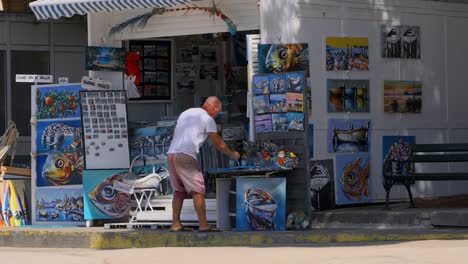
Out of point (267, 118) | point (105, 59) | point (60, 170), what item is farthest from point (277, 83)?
point (60, 170)

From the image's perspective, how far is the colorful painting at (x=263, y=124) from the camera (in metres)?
13.3

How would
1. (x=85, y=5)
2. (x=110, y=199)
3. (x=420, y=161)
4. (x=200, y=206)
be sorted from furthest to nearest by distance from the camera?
1. (x=110, y=199)
2. (x=420, y=161)
3. (x=85, y=5)
4. (x=200, y=206)

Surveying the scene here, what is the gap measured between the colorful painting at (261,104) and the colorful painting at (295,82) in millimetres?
321

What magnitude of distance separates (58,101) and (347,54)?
385 cm

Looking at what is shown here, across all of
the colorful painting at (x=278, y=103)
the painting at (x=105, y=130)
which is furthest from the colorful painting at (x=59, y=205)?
the colorful painting at (x=278, y=103)

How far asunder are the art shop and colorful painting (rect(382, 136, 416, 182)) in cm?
2

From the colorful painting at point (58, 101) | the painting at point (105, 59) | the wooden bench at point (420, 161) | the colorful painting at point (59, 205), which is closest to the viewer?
the wooden bench at point (420, 161)

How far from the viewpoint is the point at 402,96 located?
14617mm

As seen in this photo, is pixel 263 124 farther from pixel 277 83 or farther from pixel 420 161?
pixel 420 161

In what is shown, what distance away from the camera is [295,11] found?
1370 cm

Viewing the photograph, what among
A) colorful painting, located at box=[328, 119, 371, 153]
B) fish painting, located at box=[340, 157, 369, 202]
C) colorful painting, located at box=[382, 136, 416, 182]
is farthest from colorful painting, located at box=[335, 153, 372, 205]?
colorful painting, located at box=[382, 136, 416, 182]

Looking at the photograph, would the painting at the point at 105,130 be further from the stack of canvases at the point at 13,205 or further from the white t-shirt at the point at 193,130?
the white t-shirt at the point at 193,130

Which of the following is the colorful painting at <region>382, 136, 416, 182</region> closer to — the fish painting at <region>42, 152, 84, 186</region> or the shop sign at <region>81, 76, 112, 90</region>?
the shop sign at <region>81, 76, 112, 90</region>

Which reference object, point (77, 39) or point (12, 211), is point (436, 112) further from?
point (77, 39)
